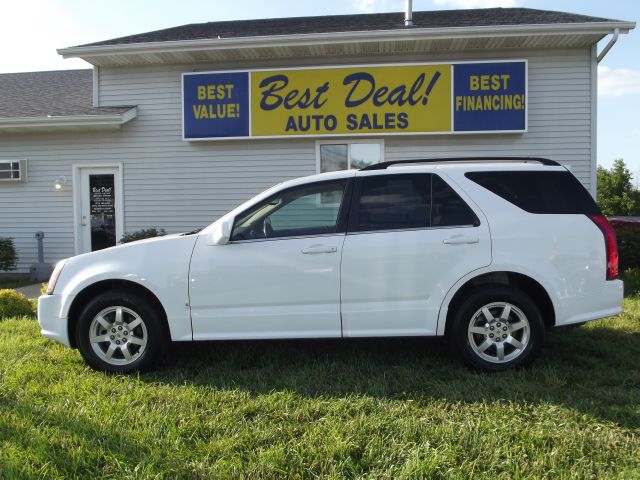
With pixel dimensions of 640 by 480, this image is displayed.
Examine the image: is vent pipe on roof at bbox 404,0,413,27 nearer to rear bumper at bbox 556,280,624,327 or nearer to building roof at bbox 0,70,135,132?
building roof at bbox 0,70,135,132

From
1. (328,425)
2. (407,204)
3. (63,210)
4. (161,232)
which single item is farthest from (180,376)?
(63,210)

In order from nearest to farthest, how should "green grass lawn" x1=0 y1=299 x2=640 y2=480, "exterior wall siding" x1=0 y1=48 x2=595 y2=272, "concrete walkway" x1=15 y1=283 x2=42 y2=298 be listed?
1. "green grass lawn" x1=0 y1=299 x2=640 y2=480
2. "concrete walkway" x1=15 y1=283 x2=42 y2=298
3. "exterior wall siding" x1=0 y1=48 x2=595 y2=272

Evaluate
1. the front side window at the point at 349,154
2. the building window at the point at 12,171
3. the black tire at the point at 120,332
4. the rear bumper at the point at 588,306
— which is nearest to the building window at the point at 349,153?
the front side window at the point at 349,154

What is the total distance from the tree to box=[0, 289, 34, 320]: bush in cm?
2585

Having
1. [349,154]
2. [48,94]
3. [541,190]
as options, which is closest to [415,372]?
[541,190]

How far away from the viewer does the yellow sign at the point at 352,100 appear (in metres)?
8.90

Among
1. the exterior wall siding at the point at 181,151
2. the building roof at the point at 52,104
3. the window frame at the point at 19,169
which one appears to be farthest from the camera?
the window frame at the point at 19,169

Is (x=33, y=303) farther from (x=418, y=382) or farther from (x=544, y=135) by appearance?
(x=544, y=135)

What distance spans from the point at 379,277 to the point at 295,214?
0.89 m

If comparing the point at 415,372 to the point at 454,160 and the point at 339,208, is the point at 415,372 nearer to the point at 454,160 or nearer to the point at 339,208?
the point at 339,208

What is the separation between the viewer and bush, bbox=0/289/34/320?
6.33m

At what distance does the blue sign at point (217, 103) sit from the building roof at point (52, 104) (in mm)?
1315

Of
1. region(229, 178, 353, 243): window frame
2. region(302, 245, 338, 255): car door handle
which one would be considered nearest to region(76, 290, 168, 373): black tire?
region(229, 178, 353, 243): window frame

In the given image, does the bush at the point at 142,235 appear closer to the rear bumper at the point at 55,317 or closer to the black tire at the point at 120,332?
the rear bumper at the point at 55,317
